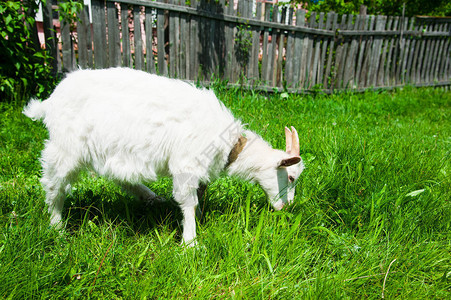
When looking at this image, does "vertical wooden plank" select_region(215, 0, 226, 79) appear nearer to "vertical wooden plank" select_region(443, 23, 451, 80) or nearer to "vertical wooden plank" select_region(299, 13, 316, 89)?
"vertical wooden plank" select_region(299, 13, 316, 89)

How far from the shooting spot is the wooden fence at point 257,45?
4.97m

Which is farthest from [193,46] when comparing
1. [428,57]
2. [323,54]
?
[428,57]

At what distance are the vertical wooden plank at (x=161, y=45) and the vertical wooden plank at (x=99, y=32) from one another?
33.0 inches

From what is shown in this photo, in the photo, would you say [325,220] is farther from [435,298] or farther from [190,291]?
[190,291]

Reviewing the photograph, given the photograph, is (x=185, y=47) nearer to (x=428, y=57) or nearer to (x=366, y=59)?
(x=366, y=59)

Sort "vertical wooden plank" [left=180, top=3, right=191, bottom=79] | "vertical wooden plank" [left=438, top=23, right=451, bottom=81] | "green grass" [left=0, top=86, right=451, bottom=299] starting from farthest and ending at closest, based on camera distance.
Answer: "vertical wooden plank" [left=438, top=23, right=451, bottom=81] < "vertical wooden plank" [left=180, top=3, right=191, bottom=79] < "green grass" [left=0, top=86, right=451, bottom=299]

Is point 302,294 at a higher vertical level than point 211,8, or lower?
lower

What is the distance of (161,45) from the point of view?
534 cm

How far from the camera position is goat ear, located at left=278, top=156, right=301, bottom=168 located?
7.75 ft

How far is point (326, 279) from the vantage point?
1.88 m

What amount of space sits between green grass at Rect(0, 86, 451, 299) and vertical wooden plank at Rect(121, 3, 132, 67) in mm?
1949

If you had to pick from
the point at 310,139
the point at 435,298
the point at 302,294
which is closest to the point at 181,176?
the point at 302,294

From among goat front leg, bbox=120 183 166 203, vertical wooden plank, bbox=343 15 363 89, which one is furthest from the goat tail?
vertical wooden plank, bbox=343 15 363 89

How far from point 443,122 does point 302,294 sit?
5.17 m
